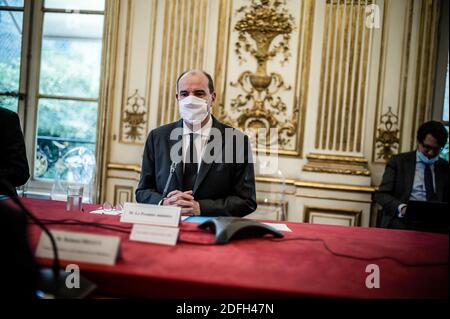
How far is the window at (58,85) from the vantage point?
13.8 ft

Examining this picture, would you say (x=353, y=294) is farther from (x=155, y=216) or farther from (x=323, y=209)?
(x=323, y=209)

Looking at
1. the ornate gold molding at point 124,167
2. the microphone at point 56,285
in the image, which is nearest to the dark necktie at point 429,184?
the ornate gold molding at point 124,167

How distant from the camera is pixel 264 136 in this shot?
3.89m

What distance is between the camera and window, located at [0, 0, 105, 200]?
13.8 feet

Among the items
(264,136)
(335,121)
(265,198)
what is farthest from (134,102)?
(335,121)

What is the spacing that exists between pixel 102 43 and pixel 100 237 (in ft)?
11.4

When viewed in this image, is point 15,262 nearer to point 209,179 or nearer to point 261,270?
point 261,270

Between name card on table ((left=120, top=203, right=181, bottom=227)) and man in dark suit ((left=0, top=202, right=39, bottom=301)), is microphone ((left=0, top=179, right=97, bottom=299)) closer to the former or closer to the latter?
man in dark suit ((left=0, top=202, right=39, bottom=301))

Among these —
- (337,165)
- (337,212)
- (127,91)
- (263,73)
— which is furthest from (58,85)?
(337,212)

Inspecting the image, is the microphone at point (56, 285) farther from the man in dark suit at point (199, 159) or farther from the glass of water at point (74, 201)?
the man in dark suit at point (199, 159)

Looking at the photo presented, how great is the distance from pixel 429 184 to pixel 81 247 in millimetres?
3014

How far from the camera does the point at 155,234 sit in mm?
1184

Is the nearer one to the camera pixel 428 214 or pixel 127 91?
pixel 428 214

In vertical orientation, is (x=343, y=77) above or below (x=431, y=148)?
above
